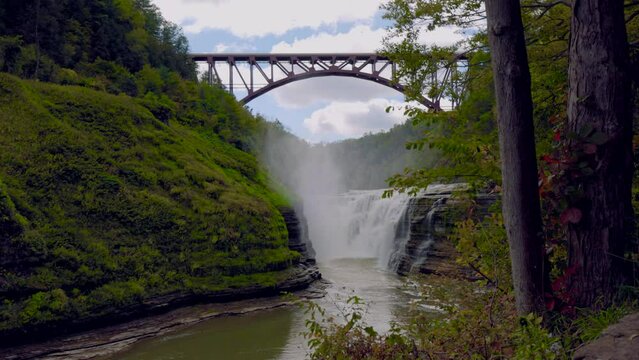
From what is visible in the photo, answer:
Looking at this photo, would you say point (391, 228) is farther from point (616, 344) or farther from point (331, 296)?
point (616, 344)

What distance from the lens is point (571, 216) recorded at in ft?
10.9

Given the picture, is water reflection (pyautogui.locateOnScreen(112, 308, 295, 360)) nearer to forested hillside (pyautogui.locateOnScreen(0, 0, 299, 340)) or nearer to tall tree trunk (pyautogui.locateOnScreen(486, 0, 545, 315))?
forested hillside (pyautogui.locateOnScreen(0, 0, 299, 340))

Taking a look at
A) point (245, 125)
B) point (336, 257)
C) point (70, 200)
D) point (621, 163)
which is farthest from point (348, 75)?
point (621, 163)

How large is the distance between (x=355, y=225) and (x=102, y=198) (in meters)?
15.9

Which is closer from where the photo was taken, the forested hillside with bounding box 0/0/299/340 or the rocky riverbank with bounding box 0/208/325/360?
the rocky riverbank with bounding box 0/208/325/360

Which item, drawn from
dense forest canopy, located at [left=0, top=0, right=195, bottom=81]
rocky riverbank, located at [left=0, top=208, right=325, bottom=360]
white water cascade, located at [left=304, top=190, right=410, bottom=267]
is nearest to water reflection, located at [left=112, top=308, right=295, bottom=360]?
rocky riverbank, located at [left=0, top=208, right=325, bottom=360]

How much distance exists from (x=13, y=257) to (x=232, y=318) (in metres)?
4.75

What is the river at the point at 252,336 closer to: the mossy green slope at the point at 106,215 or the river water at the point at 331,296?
the river water at the point at 331,296

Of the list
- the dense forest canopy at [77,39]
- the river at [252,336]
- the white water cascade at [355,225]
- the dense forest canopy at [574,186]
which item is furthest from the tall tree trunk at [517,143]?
the dense forest canopy at [77,39]

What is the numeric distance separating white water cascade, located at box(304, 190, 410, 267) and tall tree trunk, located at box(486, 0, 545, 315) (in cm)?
1880

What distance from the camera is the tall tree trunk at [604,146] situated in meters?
3.41

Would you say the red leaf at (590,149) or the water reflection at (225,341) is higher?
the red leaf at (590,149)

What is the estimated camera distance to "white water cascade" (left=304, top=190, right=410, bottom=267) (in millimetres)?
24219

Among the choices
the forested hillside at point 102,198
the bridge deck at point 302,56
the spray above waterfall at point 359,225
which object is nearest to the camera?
the forested hillside at point 102,198
